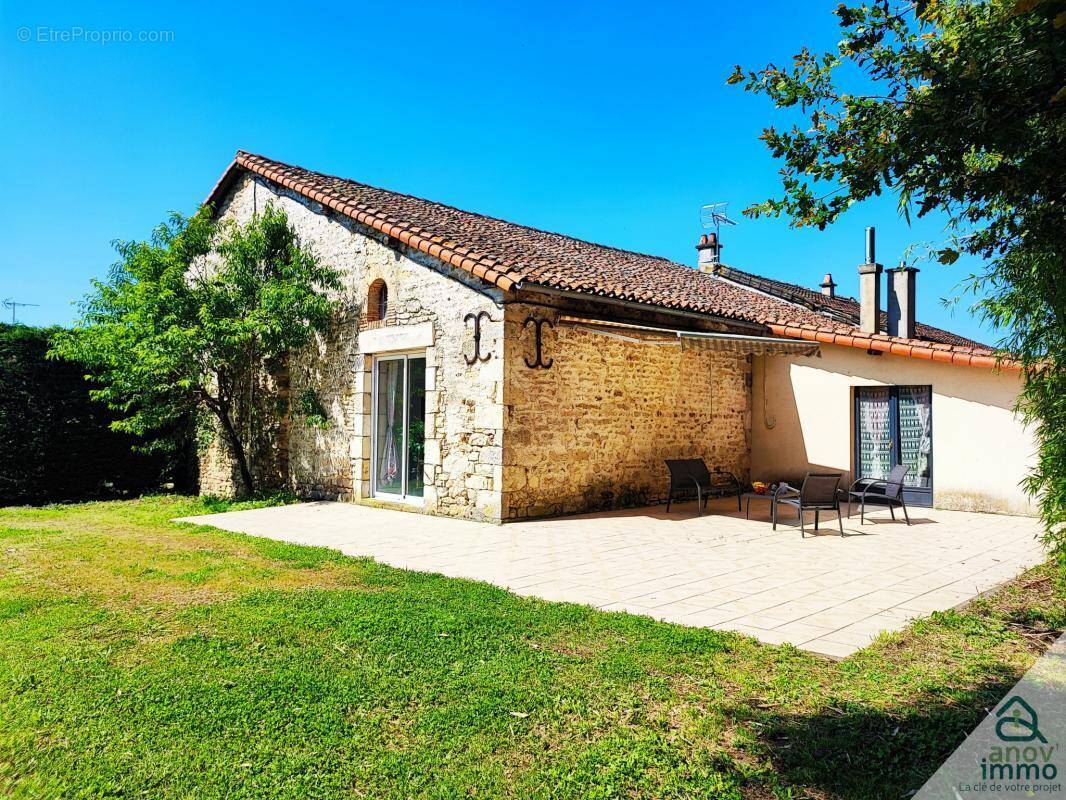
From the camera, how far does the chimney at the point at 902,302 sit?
1324 cm

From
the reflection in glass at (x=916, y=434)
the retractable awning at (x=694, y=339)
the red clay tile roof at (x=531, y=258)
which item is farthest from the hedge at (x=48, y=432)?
the reflection in glass at (x=916, y=434)

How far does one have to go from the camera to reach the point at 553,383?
9.94 metres

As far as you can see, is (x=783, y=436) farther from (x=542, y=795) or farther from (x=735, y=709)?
(x=542, y=795)

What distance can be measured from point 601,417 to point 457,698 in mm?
7413

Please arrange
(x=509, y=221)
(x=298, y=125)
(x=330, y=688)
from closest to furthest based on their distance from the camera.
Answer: (x=330, y=688) < (x=298, y=125) < (x=509, y=221)

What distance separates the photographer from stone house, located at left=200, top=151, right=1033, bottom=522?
9664 millimetres

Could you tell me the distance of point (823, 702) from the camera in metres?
3.36

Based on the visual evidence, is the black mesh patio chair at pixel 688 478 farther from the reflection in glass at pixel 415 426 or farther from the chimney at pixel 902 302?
the chimney at pixel 902 302

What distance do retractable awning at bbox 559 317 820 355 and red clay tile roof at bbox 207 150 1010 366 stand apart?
18.1 inches

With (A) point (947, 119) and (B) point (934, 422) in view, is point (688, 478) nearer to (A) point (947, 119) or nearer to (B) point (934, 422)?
(B) point (934, 422)

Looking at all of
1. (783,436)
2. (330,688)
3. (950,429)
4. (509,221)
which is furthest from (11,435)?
(950,429)

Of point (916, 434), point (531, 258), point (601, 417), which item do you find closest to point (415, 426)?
point (601, 417)

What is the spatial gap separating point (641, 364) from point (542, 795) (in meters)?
9.15

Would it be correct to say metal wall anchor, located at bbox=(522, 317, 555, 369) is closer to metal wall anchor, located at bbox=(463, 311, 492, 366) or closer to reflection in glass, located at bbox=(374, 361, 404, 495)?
metal wall anchor, located at bbox=(463, 311, 492, 366)
